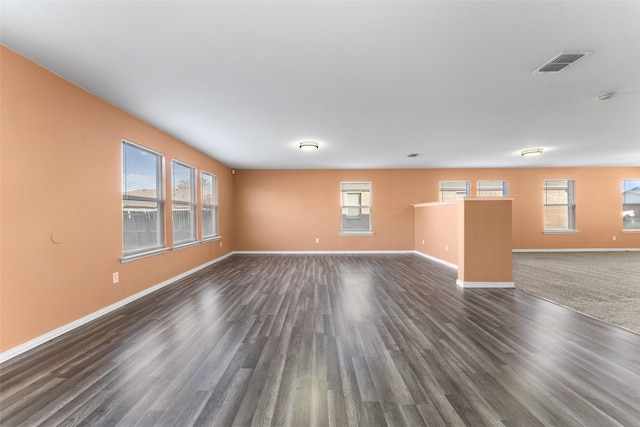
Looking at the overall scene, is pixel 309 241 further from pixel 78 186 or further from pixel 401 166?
pixel 78 186

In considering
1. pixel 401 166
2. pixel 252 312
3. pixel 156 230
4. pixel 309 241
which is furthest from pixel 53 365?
pixel 401 166

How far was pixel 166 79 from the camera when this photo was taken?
8.45 feet

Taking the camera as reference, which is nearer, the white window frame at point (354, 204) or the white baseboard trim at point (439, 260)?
the white baseboard trim at point (439, 260)

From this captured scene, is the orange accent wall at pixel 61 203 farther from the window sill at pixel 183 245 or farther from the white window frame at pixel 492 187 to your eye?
the white window frame at pixel 492 187

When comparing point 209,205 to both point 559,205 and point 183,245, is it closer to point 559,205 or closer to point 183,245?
point 183,245

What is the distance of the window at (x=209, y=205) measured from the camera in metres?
6.01

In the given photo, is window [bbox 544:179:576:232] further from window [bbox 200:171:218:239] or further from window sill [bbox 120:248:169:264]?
window sill [bbox 120:248:169:264]

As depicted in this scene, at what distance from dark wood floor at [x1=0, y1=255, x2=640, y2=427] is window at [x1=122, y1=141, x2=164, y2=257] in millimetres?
1017

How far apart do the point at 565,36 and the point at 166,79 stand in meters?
3.55

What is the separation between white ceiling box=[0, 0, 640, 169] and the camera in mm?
1749

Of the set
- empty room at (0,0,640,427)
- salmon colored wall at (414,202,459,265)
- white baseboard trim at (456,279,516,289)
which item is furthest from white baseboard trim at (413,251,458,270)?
white baseboard trim at (456,279,516,289)

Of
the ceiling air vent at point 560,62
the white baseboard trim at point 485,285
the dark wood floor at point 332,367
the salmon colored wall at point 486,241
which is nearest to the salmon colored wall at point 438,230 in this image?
the salmon colored wall at point 486,241

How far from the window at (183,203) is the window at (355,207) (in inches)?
164

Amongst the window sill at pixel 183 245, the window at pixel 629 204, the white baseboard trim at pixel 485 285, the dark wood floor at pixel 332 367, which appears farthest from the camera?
the window at pixel 629 204
